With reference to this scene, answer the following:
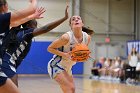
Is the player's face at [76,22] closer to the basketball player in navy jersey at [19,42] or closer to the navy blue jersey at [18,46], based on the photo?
the basketball player in navy jersey at [19,42]

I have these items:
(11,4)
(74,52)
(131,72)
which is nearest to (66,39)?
(74,52)

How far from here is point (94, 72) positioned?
1886cm

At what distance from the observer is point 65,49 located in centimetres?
580

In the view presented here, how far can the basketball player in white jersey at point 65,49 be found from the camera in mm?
5598

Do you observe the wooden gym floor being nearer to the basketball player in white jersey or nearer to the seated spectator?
the basketball player in white jersey

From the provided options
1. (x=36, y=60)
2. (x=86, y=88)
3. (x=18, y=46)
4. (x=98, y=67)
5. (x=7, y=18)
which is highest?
(x=7, y=18)

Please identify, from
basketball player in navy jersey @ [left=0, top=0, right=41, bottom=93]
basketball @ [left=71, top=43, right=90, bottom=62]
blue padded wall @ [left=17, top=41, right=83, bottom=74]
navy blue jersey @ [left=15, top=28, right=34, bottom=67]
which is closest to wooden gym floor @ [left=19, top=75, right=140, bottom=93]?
basketball @ [left=71, top=43, right=90, bottom=62]

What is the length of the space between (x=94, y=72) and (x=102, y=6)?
6.01m

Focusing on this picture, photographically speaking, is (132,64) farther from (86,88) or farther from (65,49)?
(65,49)

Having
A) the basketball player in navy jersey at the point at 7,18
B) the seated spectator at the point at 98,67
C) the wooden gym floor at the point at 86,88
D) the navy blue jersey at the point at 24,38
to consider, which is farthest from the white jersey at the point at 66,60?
the seated spectator at the point at 98,67

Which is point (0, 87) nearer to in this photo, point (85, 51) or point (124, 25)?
point (85, 51)

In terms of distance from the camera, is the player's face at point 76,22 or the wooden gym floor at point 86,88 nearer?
the player's face at point 76,22

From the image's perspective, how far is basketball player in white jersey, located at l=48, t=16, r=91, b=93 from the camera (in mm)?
5598

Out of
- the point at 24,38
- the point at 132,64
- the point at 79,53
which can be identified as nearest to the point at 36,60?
the point at 132,64
